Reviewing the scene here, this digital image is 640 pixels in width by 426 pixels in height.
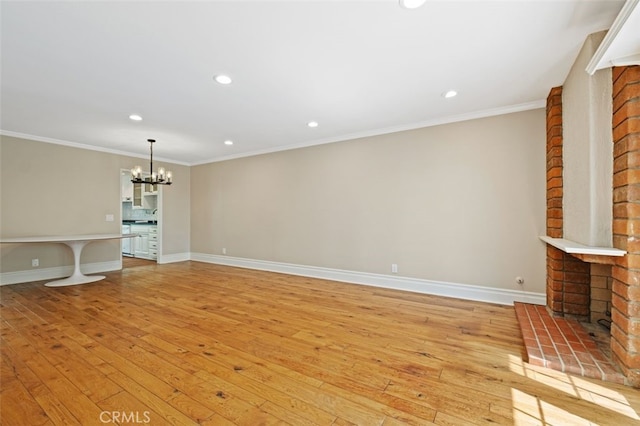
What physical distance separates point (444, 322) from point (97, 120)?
5144 mm

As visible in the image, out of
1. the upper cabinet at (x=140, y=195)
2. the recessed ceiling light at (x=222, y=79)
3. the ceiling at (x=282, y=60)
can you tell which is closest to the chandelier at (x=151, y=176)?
the ceiling at (x=282, y=60)

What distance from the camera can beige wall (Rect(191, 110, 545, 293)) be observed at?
3285 millimetres

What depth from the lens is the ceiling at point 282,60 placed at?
5.83ft

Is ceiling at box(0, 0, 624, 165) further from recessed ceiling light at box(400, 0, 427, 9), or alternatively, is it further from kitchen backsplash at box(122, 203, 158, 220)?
kitchen backsplash at box(122, 203, 158, 220)

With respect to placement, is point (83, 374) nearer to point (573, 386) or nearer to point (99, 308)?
point (99, 308)

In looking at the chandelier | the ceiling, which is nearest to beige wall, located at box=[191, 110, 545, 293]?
the ceiling

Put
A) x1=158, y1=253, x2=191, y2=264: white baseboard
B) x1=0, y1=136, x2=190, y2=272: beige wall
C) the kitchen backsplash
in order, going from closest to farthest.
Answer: x1=0, y1=136, x2=190, y2=272: beige wall, x1=158, y1=253, x2=191, y2=264: white baseboard, the kitchen backsplash

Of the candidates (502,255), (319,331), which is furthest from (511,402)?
(502,255)

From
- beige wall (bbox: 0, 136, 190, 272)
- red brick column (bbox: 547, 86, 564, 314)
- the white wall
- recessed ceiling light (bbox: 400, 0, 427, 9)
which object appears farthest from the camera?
beige wall (bbox: 0, 136, 190, 272)

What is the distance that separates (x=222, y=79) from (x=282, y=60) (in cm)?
71

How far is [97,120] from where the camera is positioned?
3.74 metres

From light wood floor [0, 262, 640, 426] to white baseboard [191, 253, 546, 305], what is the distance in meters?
0.21

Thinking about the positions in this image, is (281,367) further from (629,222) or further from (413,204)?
(413,204)

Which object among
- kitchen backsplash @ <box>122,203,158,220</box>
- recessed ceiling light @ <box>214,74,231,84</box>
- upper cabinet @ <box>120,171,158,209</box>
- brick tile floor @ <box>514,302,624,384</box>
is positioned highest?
recessed ceiling light @ <box>214,74,231,84</box>
